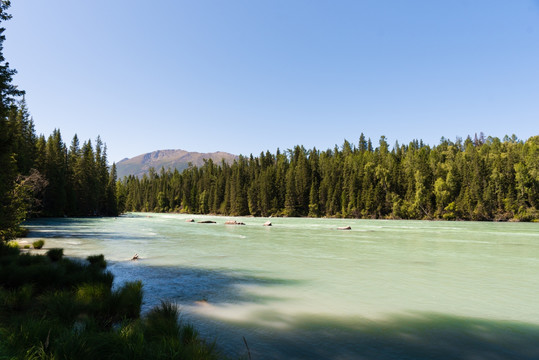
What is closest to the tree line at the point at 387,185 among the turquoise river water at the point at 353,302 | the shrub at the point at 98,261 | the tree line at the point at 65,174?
the tree line at the point at 65,174

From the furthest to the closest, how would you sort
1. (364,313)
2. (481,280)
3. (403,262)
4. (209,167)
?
(209,167) < (403,262) < (481,280) < (364,313)

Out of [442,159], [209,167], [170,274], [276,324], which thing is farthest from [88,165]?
[442,159]

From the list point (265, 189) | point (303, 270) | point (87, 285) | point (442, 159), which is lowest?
point (303, 270)

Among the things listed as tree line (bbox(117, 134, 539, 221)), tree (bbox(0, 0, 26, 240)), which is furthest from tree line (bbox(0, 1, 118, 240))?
tree (bbox(0, 0, 26, 240))

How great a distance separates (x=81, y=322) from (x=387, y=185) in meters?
95.9

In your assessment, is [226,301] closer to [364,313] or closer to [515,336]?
[364,313]

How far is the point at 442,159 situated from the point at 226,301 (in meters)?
104

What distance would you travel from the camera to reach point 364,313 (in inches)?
326

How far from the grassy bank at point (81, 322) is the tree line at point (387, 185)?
84574 mm

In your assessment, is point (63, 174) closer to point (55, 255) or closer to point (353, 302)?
point (55, 255)

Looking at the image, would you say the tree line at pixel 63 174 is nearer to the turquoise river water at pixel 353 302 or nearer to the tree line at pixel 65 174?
the tree line at pixel 65 174

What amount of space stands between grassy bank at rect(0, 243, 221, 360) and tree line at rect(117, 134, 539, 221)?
3330 inches

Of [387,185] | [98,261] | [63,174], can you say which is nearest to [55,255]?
[98,261]

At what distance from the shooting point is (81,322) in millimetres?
5832
